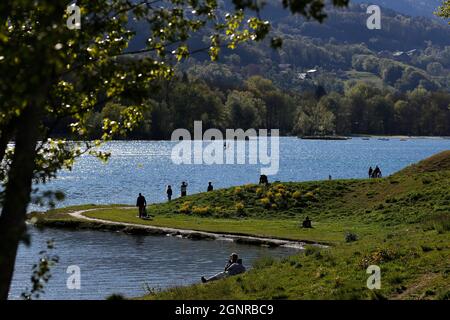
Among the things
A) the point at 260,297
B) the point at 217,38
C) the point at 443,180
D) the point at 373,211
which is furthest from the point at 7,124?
the point at 443,180

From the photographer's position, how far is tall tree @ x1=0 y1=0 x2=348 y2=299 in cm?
973

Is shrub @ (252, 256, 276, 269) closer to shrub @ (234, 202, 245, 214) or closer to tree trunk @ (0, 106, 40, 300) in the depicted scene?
tree trunk @ (0, 106, 40, 300)

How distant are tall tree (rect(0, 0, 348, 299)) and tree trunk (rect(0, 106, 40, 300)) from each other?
0.6 inches

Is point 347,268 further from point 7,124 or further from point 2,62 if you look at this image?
point 2,62

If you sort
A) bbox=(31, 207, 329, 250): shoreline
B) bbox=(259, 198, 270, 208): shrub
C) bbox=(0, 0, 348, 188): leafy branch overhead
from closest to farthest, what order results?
bbox=(0, 0, 348, 188): leafy branch overhead → bbox=(31, 207, 329, 250): shoreline → bbox=(259, 198, 270, 208): shrub

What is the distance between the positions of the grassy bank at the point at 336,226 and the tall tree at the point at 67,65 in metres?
9.01

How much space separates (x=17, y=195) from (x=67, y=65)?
4349 mm

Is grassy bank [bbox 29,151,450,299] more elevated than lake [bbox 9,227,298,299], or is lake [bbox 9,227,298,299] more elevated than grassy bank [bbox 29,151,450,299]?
grassy bank [bbox 29,151,450,299]

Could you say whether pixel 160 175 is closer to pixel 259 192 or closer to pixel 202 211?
pixel 259 192

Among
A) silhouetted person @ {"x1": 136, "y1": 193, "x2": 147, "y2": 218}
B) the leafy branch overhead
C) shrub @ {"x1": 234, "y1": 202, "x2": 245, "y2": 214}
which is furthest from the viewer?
shrub @ {"x1": 234, "y1": 202, "x2": 245, "y2": 214}

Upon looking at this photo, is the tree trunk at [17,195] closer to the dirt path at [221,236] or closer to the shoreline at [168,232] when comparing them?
the shoreline at [168,232]

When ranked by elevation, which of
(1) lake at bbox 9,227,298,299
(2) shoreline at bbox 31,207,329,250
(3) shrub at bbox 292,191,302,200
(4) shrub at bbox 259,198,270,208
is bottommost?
(1) lake at bbox 9,227,298,299

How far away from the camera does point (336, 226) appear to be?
49.4m

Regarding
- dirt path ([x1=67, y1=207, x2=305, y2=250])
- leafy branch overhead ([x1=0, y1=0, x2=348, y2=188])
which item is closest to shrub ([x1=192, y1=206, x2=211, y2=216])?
dirt path ([x1=67, y1=207, x2=305, y2=250])
